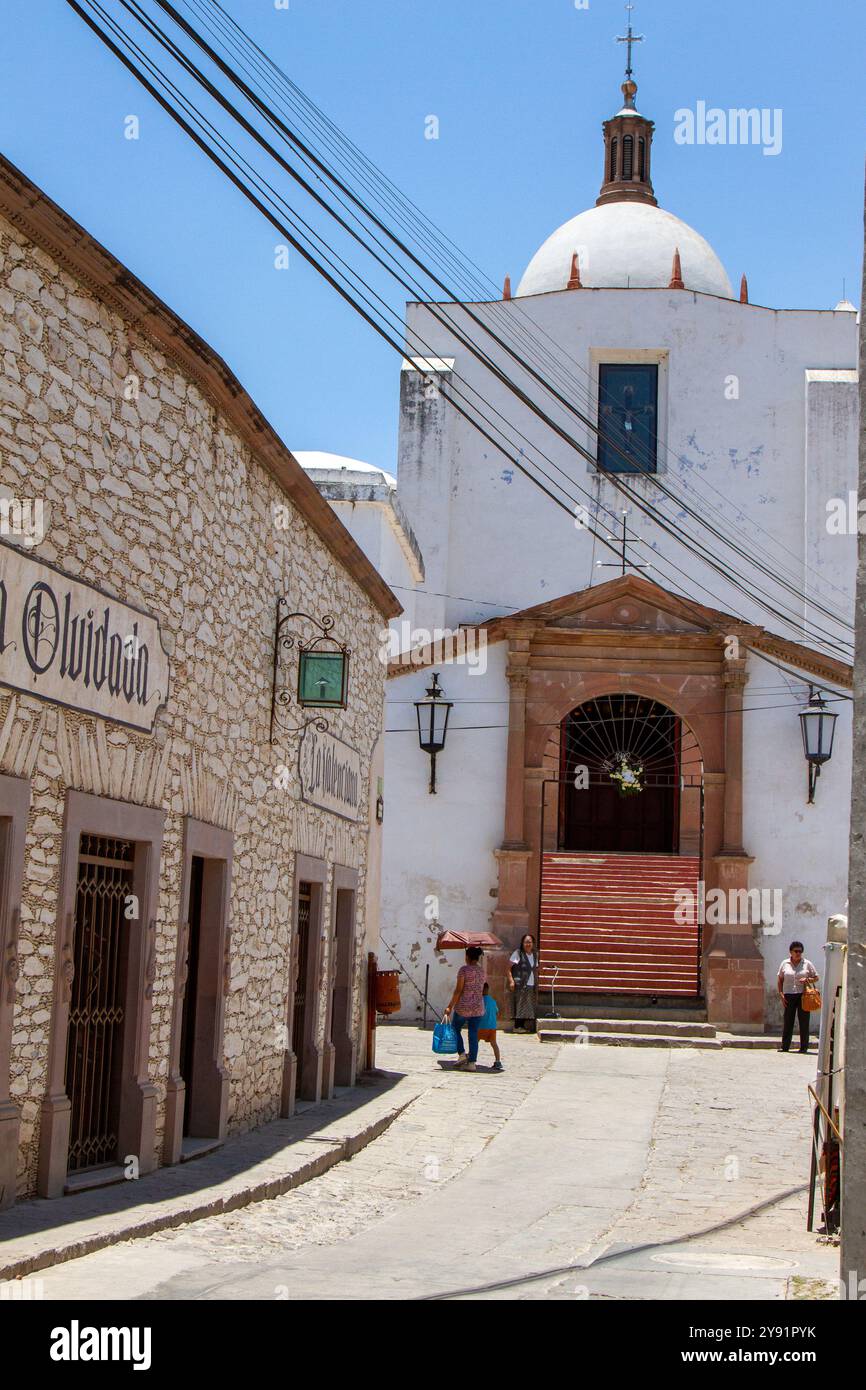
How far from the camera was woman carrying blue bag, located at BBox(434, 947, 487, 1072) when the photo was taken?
1603 cm

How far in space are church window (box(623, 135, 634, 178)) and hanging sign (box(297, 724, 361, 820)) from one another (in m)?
21.7

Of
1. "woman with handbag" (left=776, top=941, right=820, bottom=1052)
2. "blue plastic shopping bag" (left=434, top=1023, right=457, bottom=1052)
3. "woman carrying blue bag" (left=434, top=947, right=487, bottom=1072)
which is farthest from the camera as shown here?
"woman with handbag" (left=776, top=941, right=820, bottom=1052)

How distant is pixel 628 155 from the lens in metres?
33.3

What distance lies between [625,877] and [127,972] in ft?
49.2

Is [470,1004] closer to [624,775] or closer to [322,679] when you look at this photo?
[322,679]

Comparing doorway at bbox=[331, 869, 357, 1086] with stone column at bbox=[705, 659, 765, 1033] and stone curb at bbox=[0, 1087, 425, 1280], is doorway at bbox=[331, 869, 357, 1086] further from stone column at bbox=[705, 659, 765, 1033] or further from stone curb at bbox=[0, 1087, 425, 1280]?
stone column at bbox=[705, 659, 765, 1033]

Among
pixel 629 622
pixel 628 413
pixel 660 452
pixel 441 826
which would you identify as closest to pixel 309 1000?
pixel 441 826

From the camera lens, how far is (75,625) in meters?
7.69

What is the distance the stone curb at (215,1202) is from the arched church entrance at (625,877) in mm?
8645

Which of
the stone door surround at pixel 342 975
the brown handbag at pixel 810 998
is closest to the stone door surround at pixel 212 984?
the stone door surround at pixel 342 975

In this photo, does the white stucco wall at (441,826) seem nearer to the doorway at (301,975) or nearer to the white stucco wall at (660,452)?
the white stucco wall at (660,452)

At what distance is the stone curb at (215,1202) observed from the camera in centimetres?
627

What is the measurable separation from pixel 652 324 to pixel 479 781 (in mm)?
9526

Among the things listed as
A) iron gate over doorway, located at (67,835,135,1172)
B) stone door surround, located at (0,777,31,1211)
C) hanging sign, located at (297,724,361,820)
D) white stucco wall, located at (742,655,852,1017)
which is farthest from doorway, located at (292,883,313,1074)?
white stucco wall, located at (742,655,852,1017)
